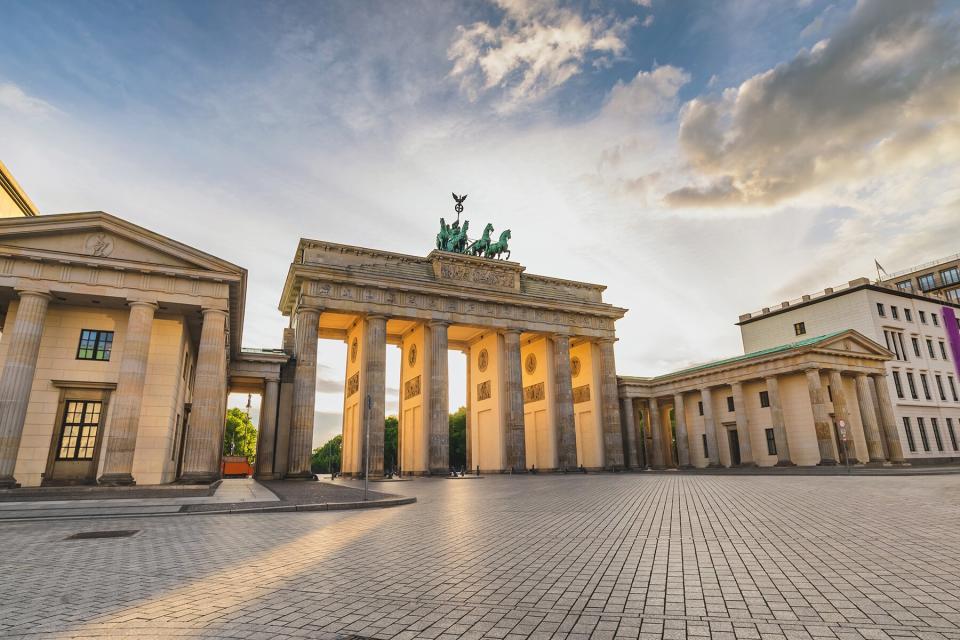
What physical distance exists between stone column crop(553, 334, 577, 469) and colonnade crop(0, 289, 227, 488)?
1154 inches

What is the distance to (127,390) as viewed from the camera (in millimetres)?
22641

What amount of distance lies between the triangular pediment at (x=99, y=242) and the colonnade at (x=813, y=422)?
41370 millimetres

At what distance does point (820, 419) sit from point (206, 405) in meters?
42.4

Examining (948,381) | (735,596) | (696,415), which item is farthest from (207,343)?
(948,381)

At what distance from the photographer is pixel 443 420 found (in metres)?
41.3

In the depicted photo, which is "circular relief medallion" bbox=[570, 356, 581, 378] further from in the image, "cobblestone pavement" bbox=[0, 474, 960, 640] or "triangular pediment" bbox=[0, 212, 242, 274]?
"cobblestone pavement" bbox=[0, 474, 960, 640]

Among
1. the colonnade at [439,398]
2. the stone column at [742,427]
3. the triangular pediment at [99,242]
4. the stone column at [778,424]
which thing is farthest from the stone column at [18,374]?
the stone column at [778,424]

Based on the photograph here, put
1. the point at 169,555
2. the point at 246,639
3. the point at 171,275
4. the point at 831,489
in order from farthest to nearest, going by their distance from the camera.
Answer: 1. the point at 171,275
2. the point at 831,489
3. the point at 169,555
4. the point at 246,639

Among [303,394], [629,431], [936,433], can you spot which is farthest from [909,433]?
[303,394]

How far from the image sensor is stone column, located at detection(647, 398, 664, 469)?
5469 cm

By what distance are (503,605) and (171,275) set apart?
2472 cm

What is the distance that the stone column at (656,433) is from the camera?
54.7 meters

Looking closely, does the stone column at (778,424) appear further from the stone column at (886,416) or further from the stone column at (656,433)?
the stone column at (656,433)

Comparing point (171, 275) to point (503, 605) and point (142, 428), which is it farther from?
point (503, 605)
